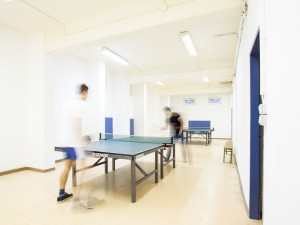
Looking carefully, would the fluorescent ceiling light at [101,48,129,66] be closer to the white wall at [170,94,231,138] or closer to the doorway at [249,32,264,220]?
the doorway at [249,32,264,220]

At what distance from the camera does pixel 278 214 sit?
110cm

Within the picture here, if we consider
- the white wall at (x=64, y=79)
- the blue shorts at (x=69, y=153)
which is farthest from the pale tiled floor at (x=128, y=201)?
the white wall at (x=64, y=79)

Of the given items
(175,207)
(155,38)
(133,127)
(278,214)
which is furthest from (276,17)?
(133,127)

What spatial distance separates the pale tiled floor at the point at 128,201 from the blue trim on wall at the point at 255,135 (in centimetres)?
36

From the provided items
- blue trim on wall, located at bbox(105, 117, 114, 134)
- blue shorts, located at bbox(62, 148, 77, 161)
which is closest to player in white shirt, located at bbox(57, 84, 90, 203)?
blue shorts, located at bbox(62, 148, 77, 161)

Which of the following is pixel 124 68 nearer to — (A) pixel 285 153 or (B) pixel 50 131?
(B) pixel 50 131

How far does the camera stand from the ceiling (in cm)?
332

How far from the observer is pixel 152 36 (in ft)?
15.9

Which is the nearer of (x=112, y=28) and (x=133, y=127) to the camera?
(x=112, y=28)

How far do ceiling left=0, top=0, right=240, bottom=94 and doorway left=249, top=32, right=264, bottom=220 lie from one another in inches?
46.4

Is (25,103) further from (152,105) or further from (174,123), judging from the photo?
(152,105)

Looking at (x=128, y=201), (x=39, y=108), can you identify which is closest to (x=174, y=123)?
(x=128, y=201)

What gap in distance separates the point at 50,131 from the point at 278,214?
5.00m

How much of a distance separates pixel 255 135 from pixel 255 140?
7cm
